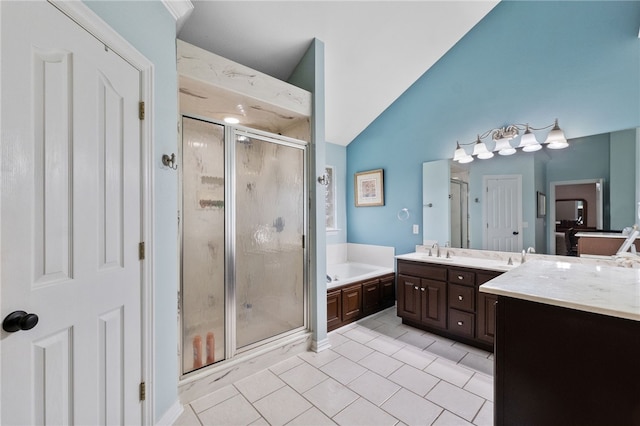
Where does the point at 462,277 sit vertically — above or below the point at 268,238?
below

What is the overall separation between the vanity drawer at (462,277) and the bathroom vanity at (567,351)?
1161mm

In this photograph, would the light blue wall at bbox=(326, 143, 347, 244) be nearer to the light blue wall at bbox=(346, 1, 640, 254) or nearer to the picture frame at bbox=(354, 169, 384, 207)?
the picture frame at bbox=(354, 169, 384, 207)

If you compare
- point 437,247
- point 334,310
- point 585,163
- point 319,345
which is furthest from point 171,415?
point 585,163

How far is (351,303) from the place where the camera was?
317 centimetres

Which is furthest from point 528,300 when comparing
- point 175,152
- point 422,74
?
point 422,74

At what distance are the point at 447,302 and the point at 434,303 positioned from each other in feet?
0.46

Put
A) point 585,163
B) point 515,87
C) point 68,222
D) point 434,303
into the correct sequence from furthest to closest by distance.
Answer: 1. point 434,303
2. point 515,87
3. point 585,163
4. point 68,222

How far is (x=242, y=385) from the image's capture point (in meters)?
2.05

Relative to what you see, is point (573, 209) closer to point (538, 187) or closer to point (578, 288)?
point (538, 187)

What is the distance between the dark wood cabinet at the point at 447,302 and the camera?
2498 millimetres

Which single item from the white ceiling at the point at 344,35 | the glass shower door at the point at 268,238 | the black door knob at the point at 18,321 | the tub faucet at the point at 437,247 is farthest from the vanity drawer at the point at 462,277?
the black door knob at the point at 18,321

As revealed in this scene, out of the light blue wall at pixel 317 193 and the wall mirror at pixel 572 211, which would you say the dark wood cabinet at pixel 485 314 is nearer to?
the wall mirror at pixel 572 211

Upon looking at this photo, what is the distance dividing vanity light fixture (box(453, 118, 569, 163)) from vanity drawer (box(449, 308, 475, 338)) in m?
1.67

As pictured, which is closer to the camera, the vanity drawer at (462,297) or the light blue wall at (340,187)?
the vanity drawer at (462,297)
